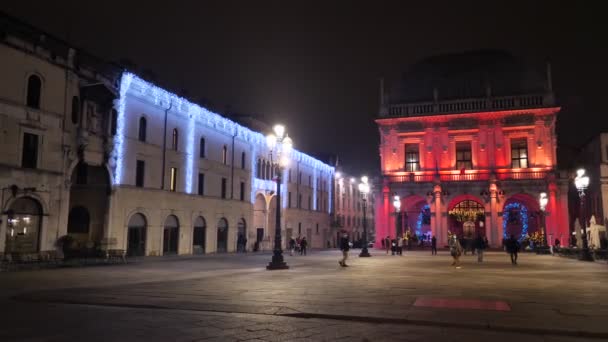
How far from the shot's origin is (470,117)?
51531mm

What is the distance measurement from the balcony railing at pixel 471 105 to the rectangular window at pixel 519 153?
352 cm

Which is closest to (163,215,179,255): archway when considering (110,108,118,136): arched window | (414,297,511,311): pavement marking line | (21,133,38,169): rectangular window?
(110,108,118,136): arched window

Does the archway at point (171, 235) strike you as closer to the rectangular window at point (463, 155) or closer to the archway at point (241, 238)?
the archway at point (241, 238)

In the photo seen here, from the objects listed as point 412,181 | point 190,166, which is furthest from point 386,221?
point 190,166

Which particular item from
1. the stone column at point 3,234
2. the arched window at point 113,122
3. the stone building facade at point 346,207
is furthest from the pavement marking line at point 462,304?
the stone building facade at point 346,207

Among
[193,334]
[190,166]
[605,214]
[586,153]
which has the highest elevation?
[586,153]

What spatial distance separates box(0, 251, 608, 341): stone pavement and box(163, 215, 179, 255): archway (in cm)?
1816

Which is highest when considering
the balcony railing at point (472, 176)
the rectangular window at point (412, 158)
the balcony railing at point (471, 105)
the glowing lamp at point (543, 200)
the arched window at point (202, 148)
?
the balcony railing at point (471, 105)

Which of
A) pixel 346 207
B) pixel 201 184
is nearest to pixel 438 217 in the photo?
pixel 201 184

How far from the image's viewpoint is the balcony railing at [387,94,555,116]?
50.3 meters

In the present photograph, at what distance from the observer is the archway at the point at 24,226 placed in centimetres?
2494

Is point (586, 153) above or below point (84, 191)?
above

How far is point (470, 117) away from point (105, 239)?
37.1 metres

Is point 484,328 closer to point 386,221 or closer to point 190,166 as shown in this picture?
point 190,166
